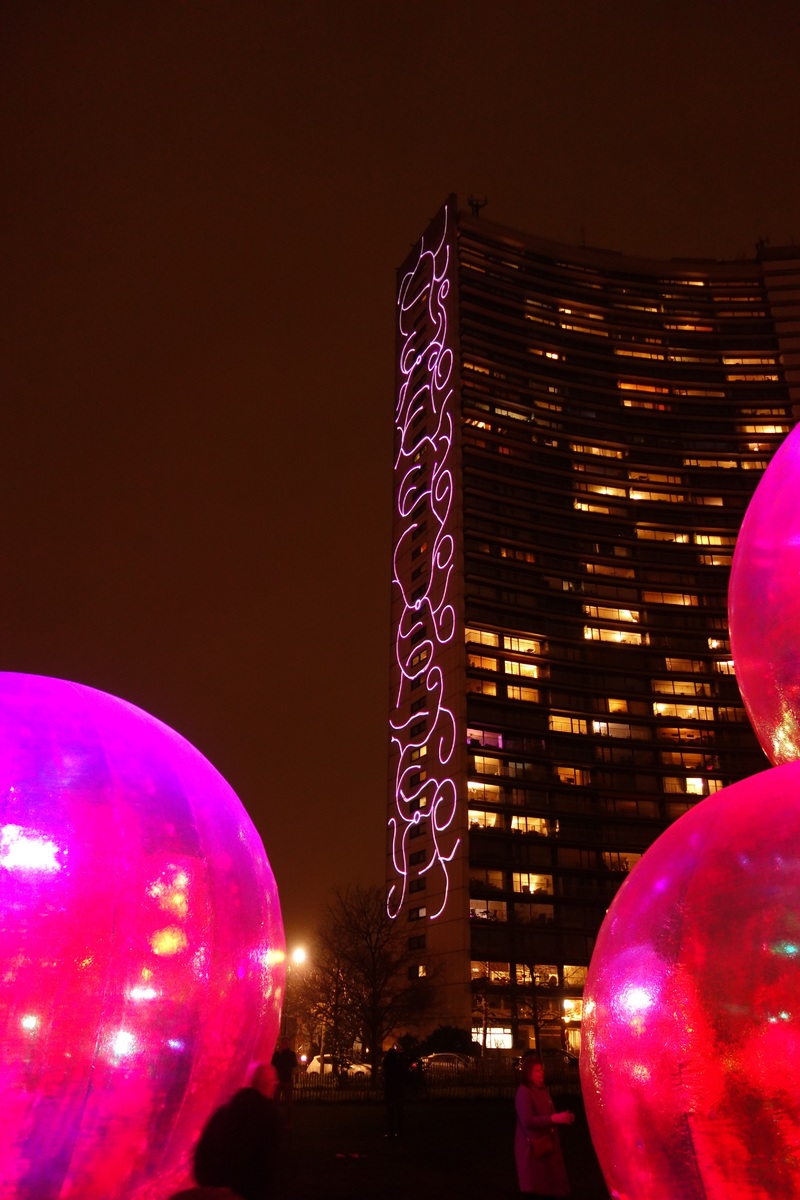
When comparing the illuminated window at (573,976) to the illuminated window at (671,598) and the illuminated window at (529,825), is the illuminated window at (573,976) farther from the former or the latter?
the illuminated window at (671,598)

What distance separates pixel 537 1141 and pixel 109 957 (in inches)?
165

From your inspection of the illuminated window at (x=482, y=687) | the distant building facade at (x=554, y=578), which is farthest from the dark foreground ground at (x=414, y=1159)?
the illuminated window at (x=482, y=687)

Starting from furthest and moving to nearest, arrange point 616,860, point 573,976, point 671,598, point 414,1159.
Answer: point 671,598 → point 616,860 → point 573,976 → point 414,1159

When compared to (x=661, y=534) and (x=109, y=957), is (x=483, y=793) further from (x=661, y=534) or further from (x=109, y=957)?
(x=109, y=957)

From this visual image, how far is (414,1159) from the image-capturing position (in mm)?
12125

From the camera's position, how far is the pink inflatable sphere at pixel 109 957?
341 centimetres

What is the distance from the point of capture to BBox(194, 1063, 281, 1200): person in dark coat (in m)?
3.70

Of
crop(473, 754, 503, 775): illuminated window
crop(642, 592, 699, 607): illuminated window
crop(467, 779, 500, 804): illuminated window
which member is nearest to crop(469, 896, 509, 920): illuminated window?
crop(467, 779, 500, 804): illuminated window

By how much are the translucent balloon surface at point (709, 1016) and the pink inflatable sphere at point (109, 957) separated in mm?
1689

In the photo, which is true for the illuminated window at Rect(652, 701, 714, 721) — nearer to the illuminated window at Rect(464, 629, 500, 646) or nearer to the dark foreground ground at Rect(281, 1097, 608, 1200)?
the illuminated window at Rect(464, 629, 500, 646)

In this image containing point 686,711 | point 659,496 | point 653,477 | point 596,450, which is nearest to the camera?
point 686,711

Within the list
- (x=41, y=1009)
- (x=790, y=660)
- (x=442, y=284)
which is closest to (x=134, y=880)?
(x=41, y=1009)

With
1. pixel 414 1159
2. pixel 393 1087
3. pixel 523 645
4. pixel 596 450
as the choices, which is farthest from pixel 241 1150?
pixel 596 450

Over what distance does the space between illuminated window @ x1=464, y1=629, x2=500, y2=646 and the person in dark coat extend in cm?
6602
